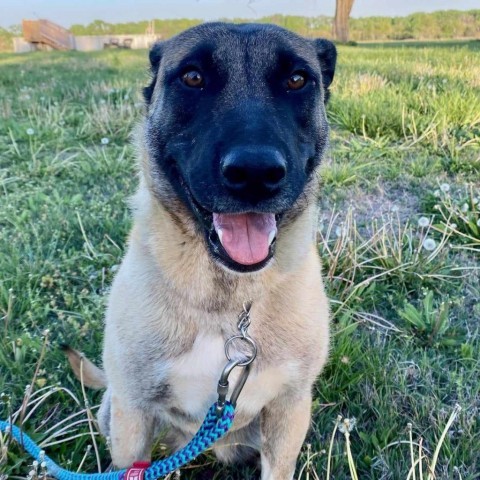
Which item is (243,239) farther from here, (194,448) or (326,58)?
(326,58)

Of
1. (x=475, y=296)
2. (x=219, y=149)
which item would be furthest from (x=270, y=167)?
(x=475, y=296)

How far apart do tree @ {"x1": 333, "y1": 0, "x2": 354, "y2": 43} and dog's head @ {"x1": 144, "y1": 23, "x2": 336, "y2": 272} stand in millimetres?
22761

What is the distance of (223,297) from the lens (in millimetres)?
1696

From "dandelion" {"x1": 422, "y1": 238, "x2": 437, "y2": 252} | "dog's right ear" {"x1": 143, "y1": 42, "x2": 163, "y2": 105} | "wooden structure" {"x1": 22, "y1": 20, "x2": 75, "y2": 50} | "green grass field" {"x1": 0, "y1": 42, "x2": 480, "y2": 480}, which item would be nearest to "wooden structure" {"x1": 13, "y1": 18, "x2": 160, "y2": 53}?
"wooden structure" {"x1": 22, "y1": 20, "x2": 75, "y2": 50}

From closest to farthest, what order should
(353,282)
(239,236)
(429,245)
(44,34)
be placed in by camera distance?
(239,236), (353,282), (429,245), (44,34)

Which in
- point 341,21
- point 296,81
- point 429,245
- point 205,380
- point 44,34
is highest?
point 341,21

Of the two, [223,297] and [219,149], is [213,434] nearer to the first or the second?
[223,297]

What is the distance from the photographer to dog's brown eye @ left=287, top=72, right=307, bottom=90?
5.92ft

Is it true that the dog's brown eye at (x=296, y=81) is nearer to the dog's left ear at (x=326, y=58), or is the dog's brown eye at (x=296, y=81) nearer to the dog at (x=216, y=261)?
the dog at (x=216, y=261)

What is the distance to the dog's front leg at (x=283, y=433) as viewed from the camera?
1743 mm

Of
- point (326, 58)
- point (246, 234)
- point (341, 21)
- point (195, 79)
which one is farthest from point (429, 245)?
point (341, 21)

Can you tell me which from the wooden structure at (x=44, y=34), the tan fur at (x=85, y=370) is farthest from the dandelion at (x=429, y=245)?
the wooden structure at (x=44, y=34)

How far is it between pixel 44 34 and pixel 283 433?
27.3 m

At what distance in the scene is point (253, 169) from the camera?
1.38m
